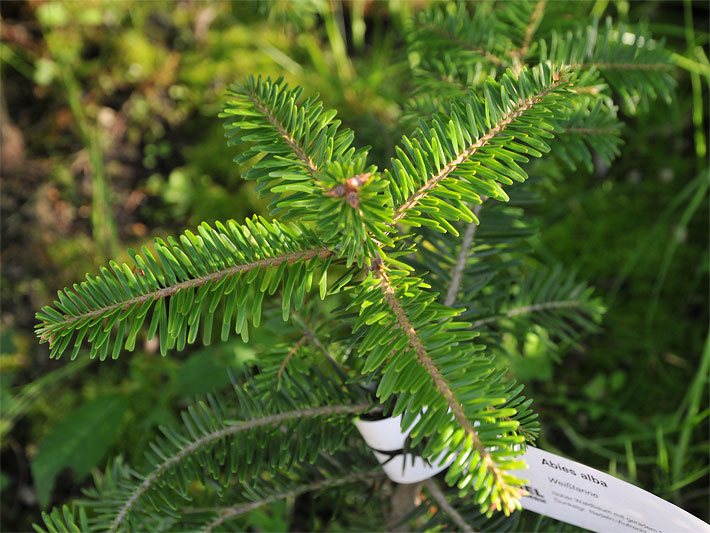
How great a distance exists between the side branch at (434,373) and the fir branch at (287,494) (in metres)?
0.34

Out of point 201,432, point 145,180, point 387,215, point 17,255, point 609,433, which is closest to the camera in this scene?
point 387,215

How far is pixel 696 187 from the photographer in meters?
1.59

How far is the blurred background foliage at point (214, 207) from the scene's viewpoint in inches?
57.3

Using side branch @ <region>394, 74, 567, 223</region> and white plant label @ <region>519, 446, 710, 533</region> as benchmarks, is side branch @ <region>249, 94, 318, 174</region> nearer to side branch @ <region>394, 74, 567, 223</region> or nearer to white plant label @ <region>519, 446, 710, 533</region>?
side branch @ <region>394, 74, 567, 223</region>

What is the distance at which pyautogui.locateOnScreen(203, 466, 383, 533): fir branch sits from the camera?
2.81 feet

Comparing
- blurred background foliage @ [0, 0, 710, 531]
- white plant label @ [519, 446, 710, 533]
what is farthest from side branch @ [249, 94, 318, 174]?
blurred background foliage @ [0, 0, 710, 531]

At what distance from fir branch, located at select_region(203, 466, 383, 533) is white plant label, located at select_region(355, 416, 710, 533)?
0.48 ft

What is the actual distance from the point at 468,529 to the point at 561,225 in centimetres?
106

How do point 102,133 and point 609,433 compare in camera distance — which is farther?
point 102,133

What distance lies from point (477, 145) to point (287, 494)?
1.76 feet

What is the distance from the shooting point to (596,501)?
2.27 ft

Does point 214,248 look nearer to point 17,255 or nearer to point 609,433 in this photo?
point 609,433

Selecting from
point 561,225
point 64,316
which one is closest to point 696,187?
point 561,225

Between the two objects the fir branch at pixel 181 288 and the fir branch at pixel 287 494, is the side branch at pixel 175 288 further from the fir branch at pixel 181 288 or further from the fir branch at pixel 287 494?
the fir branch at pixel 287 494
